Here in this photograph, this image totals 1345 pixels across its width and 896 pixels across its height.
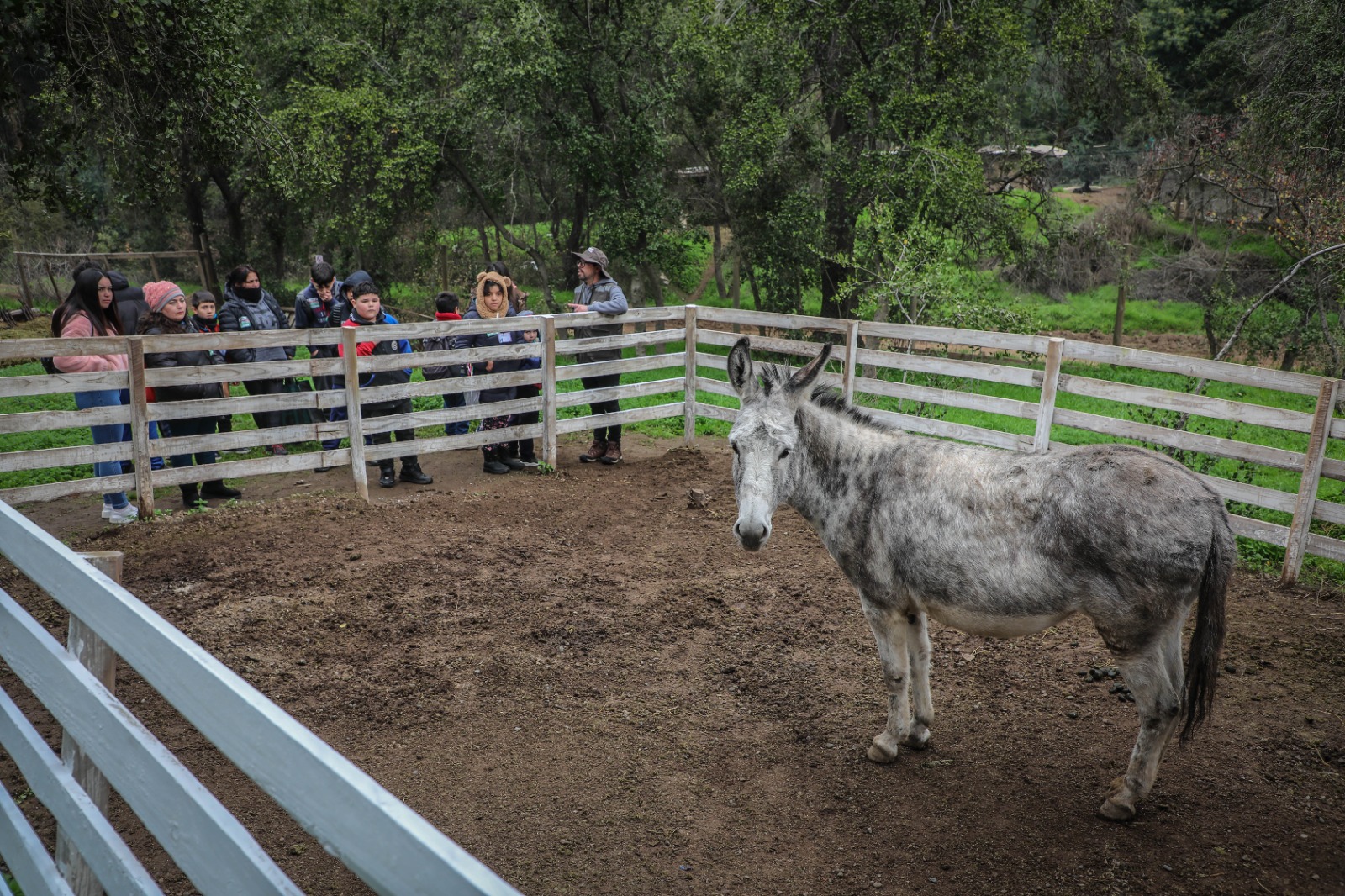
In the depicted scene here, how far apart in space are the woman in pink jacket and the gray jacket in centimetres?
419

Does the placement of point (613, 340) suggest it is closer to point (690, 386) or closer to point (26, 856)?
point (690, 386)

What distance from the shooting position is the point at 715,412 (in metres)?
9.27

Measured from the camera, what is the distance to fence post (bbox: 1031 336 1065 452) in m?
6.82

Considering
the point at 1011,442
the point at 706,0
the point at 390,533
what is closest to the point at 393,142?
the point at 706,0

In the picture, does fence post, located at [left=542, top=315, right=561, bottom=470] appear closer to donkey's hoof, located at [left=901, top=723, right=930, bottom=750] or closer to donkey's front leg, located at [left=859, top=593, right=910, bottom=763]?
donkey's front leg, located at [left=859, top=593, right=910, bottom=763]

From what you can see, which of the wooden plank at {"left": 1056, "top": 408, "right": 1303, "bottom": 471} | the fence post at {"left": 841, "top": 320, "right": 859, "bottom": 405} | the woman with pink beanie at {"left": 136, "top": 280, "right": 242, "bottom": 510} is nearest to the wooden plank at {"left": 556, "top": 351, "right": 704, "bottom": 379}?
the fence post at {"left": 841, "top": 320, "right": 859, "bottom": 405}

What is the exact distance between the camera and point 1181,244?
18.9 metres

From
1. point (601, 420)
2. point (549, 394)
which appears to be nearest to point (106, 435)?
point (549, 394)

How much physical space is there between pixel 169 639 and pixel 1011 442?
23.4 ft

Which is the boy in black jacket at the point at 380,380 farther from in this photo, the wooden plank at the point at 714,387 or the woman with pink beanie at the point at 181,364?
the wooden plank at the point at 714,387

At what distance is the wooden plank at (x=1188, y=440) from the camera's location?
5.79 meters

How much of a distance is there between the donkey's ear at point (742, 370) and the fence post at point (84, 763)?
2822mm

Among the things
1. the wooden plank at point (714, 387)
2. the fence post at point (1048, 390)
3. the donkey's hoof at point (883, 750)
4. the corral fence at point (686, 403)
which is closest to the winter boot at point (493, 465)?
the corral fence at point (686, 403)

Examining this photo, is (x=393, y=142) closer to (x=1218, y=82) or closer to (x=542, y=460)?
(x=542, y=460)
